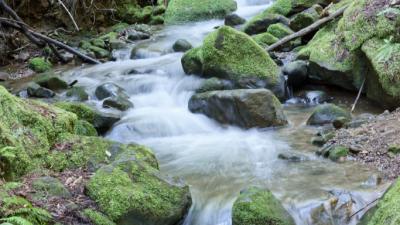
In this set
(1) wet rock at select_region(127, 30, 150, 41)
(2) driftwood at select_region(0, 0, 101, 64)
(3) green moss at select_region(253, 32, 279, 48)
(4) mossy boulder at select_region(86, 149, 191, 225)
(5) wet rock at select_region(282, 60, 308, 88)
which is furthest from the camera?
(1) wet rock at select_region(127, 30, 150, 41)

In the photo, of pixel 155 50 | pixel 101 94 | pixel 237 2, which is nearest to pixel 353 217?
pixel 101 94

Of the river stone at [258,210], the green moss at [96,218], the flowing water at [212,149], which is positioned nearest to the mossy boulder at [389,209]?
the flowing water at [212,149]

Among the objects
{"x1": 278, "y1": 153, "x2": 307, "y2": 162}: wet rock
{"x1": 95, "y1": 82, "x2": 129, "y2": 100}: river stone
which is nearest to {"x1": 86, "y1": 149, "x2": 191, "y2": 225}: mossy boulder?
{"x1": 278, "y1": 153, "x2": 307, "y2": 162}: wet rock

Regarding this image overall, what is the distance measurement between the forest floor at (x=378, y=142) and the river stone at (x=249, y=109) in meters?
1.31

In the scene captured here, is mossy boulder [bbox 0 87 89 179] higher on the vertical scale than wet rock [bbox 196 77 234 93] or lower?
higher

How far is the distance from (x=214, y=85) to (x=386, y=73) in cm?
320

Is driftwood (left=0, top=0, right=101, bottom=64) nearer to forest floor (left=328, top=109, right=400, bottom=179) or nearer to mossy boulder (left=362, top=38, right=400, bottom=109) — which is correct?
mossy boulder (left=362, top=38, right=400, bottom=109)

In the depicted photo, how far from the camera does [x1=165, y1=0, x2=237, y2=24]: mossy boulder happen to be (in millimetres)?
18016

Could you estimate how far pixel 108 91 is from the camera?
33.0ft

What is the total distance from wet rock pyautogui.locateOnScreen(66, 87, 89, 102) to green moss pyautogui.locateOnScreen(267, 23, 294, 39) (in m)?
5.05

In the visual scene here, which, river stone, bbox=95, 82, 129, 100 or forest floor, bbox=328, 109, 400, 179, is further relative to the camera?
river stone, bbox=95, 82, 129, 100

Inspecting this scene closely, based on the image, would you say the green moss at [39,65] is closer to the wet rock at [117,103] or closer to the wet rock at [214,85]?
the wet rock at [117,103]

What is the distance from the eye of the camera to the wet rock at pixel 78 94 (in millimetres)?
10152

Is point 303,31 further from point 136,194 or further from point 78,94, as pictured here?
point 136,194
